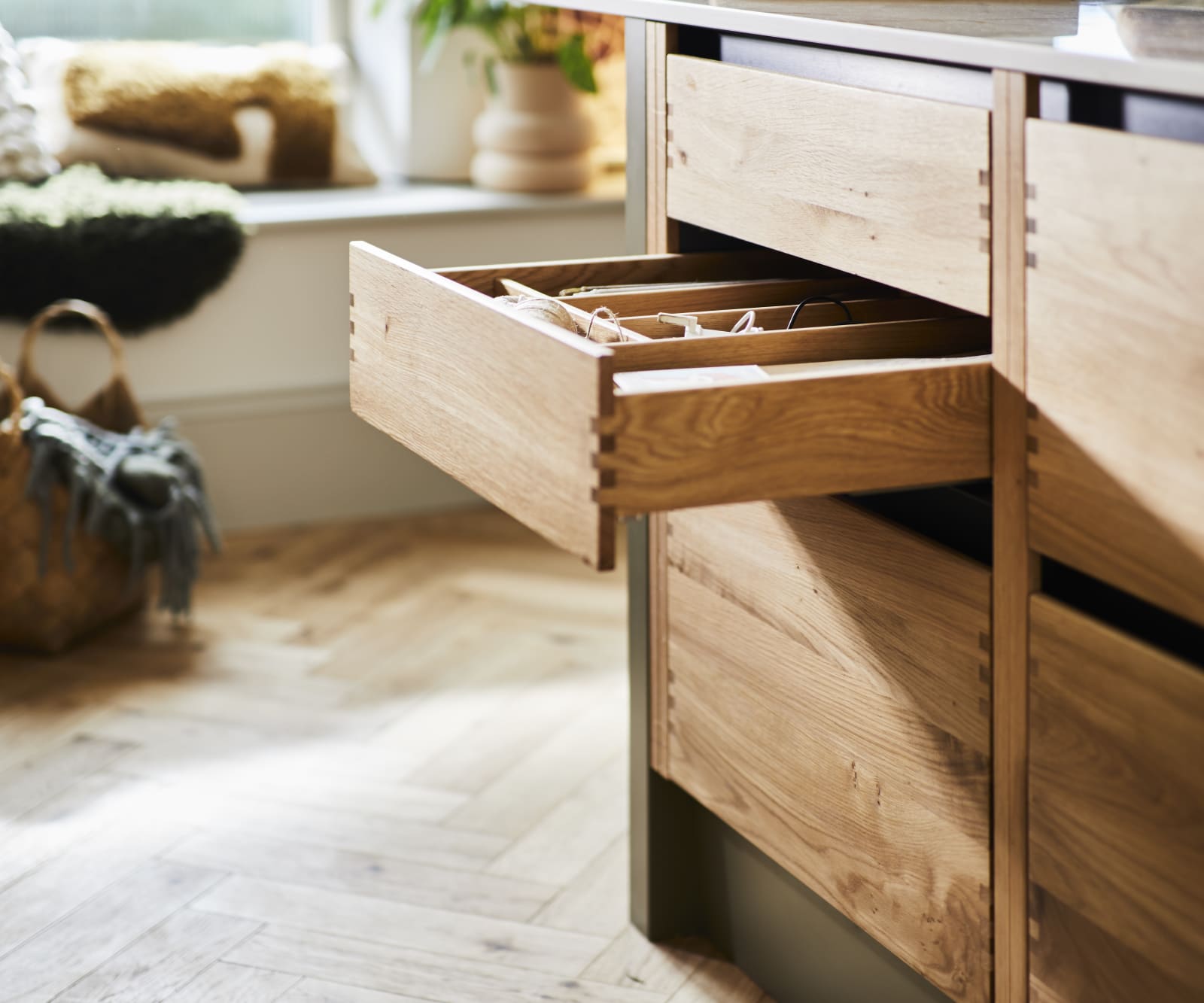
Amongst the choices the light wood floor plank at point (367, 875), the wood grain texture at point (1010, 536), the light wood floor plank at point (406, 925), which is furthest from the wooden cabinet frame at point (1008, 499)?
the light wood floor plank at point (367, 875)

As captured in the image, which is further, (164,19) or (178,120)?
(164,19)

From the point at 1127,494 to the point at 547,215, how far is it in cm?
226

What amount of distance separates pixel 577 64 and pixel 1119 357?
225cm

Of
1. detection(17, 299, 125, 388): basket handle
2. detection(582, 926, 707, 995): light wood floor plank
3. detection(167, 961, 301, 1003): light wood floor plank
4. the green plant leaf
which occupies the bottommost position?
detection(582, 926, 707, 995): light wood floor plank

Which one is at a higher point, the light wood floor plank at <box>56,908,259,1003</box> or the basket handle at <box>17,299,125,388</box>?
the basket handle at <box>17,299,125,388</box>

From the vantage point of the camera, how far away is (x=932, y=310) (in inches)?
48.7

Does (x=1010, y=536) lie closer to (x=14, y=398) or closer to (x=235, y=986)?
(x=235, y=986)

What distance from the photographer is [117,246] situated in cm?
270

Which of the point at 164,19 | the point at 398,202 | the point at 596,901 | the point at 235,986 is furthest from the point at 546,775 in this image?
the point at 164,19

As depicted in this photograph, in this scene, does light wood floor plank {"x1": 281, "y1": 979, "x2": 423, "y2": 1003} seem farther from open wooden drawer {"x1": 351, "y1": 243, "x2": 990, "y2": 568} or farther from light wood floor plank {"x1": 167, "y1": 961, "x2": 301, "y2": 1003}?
open wooden drawer {"x1": 351, "y1": 243, "x2": 990, "y2": 568}

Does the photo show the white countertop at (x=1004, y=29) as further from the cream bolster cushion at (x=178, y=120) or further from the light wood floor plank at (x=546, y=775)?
the cream bolster cushion at (x=178, y=120)

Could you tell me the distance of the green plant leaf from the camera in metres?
3.00

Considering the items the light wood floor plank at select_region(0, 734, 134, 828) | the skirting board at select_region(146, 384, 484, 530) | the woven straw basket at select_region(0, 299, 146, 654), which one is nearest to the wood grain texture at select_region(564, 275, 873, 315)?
the light wood floor plank at select_region(0, 734, 134, 828)

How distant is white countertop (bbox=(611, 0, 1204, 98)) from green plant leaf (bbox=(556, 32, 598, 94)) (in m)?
1.65
